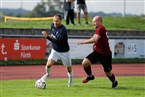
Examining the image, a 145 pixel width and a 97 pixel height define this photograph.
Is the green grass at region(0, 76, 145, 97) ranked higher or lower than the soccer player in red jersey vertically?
lower

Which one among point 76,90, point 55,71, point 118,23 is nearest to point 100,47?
point 76,90

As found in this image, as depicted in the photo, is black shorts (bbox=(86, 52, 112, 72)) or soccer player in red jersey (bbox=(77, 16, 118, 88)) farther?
black shorts (bbox=(86, 52, 112, 72))

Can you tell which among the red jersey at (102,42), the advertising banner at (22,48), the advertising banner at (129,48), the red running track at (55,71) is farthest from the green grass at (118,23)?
the red jersey at (102,42)

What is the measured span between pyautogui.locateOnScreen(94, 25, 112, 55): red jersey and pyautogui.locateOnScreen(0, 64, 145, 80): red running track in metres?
5.14

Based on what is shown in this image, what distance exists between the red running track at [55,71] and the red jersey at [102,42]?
5141 mm

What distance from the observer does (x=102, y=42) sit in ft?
52.0

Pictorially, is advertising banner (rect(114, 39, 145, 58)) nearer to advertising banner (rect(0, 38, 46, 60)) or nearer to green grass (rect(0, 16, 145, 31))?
green grass (rect(0, 16, 145, 31))

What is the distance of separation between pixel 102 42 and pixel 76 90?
1581 millimetres

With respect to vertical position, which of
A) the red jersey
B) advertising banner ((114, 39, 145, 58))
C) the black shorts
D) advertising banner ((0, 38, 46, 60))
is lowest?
advertising banner ((114, 39, 145, 58))

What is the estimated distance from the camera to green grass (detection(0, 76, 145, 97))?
14539 millimetres

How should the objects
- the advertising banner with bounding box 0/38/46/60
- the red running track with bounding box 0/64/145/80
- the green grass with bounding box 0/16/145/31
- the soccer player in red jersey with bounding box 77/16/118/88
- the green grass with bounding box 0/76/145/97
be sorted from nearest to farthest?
1. the green grass with bounding box 0/76/145/97
2. the soccer player in red jersey with bounding box 77/16/118/88
3. the red running track with bounding box 0/64/145/80
4. the advertising banner with bounding box 0/38/46/60
5. the green grass with bounding box 0/16/145/31

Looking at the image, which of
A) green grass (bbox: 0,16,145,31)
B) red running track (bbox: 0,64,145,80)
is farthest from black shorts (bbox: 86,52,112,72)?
green grass (bbox: 0,16,145,31)

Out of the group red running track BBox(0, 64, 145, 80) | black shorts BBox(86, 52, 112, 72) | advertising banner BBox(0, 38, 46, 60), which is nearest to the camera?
black shorts BBox(86, 52, 112, 72)

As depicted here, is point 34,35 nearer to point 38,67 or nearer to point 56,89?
point 38,67
